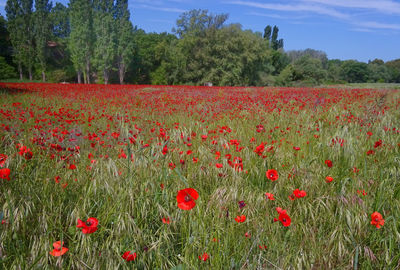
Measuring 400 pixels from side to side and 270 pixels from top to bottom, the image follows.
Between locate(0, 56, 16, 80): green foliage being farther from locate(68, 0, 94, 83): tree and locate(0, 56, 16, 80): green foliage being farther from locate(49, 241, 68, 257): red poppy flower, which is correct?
locate(49, 241, 68, 257): red poppy flower

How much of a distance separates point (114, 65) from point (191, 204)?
39.8 metres

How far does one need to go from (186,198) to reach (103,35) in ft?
114

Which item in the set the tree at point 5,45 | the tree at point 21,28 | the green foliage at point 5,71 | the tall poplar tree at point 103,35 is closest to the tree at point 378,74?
the tall poplar tree at point 103,35

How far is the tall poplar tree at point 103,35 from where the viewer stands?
3180 cm

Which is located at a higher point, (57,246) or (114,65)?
(114,65)

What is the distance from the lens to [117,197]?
2.03 meters

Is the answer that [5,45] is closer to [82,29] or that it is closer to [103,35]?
[82,29]

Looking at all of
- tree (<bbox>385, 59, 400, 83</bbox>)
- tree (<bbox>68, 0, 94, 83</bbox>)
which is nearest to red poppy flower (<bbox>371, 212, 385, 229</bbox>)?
tree (<bbox>68, 0, 94, 83</bbox>)

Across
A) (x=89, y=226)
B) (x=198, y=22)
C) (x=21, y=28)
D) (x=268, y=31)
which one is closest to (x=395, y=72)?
(x=268, y=31)

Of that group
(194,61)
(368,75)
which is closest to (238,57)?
(194,61)

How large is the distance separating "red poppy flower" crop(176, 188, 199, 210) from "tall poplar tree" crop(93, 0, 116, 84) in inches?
1329

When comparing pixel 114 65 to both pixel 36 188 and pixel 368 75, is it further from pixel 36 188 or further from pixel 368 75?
pixel 368 75

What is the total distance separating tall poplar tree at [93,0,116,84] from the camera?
104 feet

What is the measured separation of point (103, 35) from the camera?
32031 millimetres
